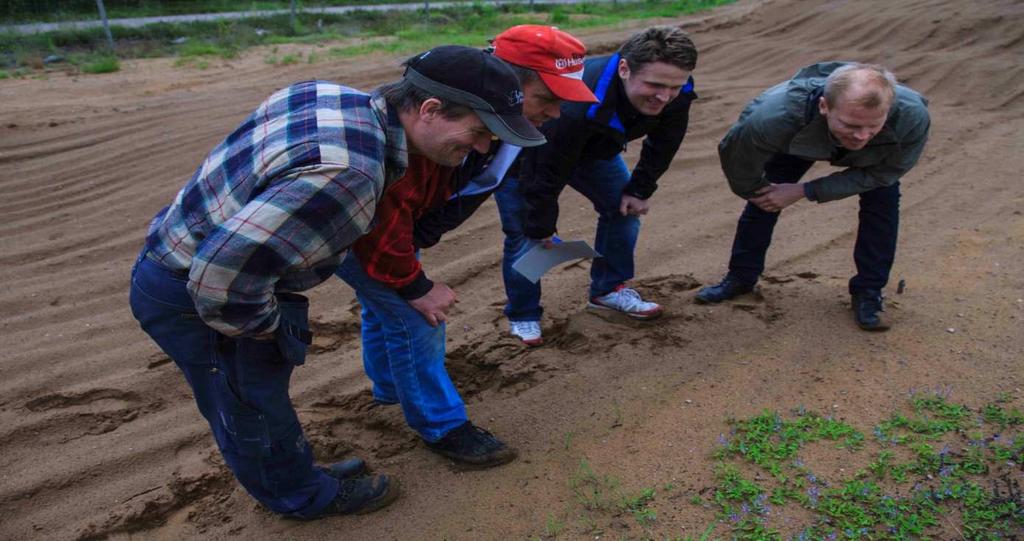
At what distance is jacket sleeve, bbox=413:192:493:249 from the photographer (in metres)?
2.80

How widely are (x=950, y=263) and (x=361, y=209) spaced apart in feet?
12.4

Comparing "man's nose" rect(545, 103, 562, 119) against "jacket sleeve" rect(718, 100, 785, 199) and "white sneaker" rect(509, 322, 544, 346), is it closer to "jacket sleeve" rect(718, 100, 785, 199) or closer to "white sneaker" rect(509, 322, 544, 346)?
"jacket sleeve" rect(718, 100, 785, 199)

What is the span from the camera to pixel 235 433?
2377mm

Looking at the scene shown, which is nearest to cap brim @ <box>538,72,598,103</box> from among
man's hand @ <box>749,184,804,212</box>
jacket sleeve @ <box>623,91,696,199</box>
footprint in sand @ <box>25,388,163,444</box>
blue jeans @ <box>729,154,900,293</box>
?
jacket sleeve @ <box>623,91,696,199</box>

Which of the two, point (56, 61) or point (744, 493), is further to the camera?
point (56, 61)

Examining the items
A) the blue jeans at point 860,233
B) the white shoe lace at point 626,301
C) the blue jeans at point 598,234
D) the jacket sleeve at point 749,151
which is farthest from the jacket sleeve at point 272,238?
the blue jeans at point 860,233

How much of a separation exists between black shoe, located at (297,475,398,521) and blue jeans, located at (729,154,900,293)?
2190 mm

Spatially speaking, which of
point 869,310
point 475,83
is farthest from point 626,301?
point 475,83

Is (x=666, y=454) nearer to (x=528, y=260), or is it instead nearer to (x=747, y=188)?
(x=528, y=260)

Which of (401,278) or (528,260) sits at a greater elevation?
(401,278)

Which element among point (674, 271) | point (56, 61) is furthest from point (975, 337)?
point (56, 61)

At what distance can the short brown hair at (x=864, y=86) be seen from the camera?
3.09m

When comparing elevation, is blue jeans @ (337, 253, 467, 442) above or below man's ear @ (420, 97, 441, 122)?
below

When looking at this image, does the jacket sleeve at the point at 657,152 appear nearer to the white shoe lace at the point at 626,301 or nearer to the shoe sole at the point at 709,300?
the white shoe lace at the point at 626,301
